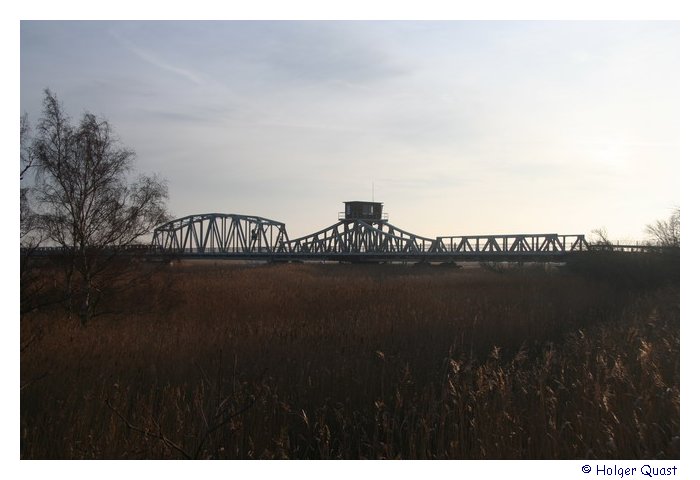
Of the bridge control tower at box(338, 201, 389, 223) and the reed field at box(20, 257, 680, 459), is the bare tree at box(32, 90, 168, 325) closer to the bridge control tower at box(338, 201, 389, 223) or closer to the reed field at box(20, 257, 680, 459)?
the reed field at box(20, 257, 680, 459)

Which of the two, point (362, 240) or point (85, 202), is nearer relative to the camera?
point (85, 202)

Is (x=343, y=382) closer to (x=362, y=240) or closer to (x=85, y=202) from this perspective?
(x=85, y=202)

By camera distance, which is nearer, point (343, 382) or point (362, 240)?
point (343, 382)

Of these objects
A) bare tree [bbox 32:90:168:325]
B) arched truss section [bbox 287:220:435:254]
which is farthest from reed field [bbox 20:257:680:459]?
arched truss section [bbox 287:220:435:254]

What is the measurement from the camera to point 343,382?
895 cm

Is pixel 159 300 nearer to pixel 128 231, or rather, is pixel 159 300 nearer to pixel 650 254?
pixel 128 231

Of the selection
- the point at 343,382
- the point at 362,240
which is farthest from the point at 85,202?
the point at 362,240

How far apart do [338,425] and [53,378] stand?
4.30m

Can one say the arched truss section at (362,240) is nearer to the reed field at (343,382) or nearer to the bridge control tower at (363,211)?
the bridge control tower at (363,211)

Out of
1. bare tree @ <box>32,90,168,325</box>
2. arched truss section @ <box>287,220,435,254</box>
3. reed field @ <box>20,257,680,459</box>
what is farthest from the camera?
arched truss section @ <box>287,220,435,254</box>

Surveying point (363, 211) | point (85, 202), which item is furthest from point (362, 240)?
point (85, 202)

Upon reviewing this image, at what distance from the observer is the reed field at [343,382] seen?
637 cm

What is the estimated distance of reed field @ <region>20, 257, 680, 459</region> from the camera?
20.9 ft
